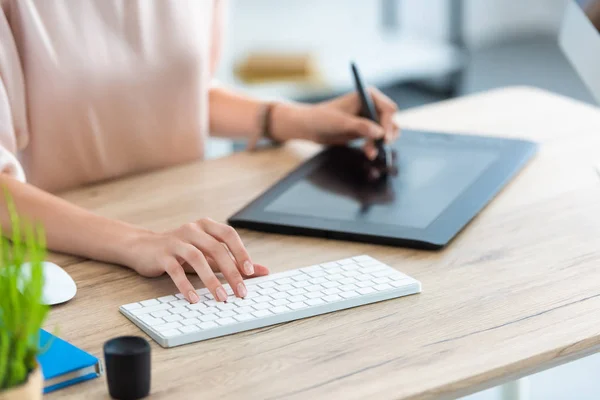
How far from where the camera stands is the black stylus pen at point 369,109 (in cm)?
139

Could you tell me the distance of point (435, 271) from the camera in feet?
3.36

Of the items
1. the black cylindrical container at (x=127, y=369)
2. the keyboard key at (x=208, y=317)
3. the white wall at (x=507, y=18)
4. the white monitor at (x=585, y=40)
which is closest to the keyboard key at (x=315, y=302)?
the keyboard key at (x=208, y=317)

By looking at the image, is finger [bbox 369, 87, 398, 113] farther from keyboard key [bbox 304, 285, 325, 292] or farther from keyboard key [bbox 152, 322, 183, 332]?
keyboard key [bbox 152, 322, 183, 332]

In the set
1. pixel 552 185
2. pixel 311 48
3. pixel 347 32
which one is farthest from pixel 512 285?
Result: pixel 347 32

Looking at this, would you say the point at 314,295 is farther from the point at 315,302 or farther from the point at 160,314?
the point at 160,314

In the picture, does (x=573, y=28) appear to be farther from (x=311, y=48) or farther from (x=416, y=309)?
(x=311, y=48)

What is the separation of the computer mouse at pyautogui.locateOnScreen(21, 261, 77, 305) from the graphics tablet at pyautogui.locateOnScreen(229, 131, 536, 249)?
10.2 inches

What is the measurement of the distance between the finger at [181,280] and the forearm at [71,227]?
0.29ft

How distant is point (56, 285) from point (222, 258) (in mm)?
189

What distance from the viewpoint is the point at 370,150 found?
1408mm

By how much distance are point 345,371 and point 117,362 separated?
205 mm

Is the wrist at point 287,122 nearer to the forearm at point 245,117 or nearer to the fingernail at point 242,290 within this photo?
the forearm at point 245,117

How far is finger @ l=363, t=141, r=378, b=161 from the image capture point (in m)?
1.40

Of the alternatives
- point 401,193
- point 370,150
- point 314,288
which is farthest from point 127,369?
point 370,150
